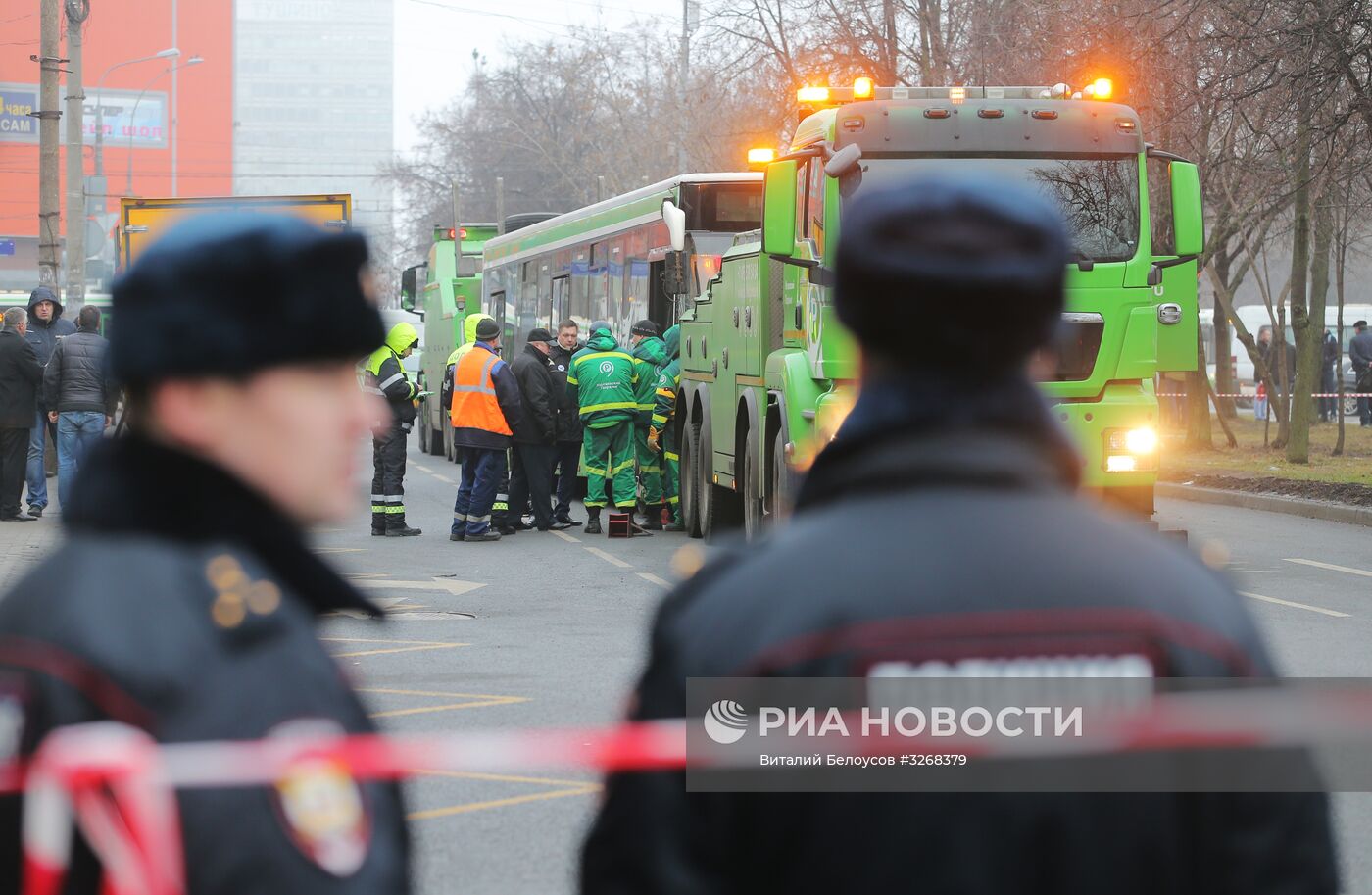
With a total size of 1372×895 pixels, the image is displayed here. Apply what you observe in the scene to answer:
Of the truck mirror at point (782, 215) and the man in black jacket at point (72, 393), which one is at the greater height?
the truck mirror at point (782, 215)

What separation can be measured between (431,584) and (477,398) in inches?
142

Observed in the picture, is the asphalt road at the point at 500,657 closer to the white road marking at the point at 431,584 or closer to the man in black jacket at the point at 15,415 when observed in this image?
the white road marking at the point at 431,584

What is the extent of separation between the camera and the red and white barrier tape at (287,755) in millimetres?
1632

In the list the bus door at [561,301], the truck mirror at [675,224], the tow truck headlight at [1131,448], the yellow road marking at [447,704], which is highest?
the truck mirror at [675,224]

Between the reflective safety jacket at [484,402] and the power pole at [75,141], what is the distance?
404 inches

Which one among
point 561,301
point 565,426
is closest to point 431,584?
point 565,426

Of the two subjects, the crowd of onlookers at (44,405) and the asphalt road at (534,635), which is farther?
the crowd of onlookers at (44,405)

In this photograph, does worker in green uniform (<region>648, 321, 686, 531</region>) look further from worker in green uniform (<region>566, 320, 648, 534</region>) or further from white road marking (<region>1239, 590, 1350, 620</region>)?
white road marking (<region>1239, 590, 1350, 620</region>)

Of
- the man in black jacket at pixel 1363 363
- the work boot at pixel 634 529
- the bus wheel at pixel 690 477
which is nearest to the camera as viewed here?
the bus wheel at pixel 690 477

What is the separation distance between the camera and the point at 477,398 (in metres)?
16.7

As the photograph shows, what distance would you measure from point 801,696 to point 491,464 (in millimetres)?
14748

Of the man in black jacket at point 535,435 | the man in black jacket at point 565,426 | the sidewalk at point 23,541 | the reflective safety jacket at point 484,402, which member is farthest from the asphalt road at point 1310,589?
the sidewalk at point 23,541

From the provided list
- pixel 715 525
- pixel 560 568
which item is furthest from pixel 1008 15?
pixel 560 568

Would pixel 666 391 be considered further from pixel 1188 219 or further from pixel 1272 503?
pixel 1188 219
